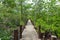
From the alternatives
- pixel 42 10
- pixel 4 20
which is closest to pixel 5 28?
pixel 4 20

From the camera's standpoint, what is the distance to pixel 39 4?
38.9 ft

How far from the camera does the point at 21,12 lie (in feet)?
39.1

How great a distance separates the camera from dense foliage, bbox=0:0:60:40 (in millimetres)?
10048

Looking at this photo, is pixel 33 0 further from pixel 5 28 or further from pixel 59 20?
pixel 59 20

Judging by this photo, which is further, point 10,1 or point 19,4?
point 19,4

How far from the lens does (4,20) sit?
37.1 ft

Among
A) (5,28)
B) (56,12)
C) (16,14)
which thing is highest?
(56,12)

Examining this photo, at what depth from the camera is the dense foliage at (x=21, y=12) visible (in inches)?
396

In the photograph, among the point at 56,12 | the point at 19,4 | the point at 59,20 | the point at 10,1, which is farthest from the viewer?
the point at 19,4

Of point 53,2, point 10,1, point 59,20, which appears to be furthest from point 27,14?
point 59,20

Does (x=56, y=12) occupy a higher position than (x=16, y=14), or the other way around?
(x=56, y=12)

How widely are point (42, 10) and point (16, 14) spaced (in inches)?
66.9

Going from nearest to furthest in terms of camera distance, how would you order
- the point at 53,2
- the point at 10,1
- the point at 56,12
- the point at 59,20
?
the point at 59,20 < the point at 56,12 < the point at 53,2 < the point at 10,1

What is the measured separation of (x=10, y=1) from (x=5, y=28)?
1811 mm
